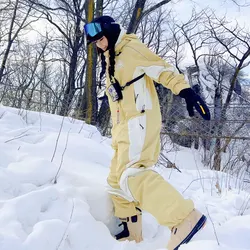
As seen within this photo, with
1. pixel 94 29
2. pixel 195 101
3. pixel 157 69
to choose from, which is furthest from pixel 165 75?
pixel 94 29

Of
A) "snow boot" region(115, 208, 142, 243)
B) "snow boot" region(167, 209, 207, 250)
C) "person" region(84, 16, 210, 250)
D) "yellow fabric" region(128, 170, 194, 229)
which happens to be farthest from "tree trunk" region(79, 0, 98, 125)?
"snow boot" region(167, 209, 207, 250)

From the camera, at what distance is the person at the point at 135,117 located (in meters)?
2.01

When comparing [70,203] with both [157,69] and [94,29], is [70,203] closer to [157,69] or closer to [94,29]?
[157,69]

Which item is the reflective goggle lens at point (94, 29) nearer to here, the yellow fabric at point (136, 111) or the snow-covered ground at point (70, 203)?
the yellow fabric at point (136, 111)

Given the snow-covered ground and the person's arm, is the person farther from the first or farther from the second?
the snow-covered ground

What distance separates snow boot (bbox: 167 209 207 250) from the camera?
186 centimetres

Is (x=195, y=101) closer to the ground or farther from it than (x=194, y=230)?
farther from it

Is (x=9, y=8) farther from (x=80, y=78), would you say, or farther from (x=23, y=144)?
(x=23, y=144)

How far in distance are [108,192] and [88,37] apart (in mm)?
1072

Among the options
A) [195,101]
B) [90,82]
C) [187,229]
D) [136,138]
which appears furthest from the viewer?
[90,82]

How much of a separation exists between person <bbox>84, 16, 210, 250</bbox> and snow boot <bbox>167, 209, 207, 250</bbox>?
0.03 m

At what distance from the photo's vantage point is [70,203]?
2111 millimetres

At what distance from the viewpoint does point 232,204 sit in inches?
120

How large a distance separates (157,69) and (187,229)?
3.19 ft
